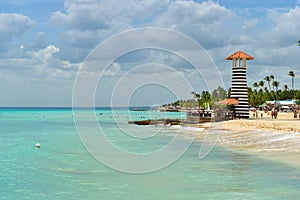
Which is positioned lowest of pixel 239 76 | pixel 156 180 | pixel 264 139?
pixel 156 180

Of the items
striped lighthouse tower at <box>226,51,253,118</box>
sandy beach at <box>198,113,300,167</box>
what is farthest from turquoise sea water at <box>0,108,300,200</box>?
striped lighthouse tower at <box>226,51,253,118</box>

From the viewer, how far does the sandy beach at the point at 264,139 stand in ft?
74.1

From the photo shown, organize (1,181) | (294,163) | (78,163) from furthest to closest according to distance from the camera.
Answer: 1. (78,163)
2. (294,163)
3. (1,181)

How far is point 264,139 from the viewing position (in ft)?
99.9

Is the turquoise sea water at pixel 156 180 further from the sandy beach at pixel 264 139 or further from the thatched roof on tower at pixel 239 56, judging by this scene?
the thatched roof on tower at pixel 239 56

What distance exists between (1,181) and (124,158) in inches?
328

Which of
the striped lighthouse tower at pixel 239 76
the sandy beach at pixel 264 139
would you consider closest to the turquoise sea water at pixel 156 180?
the sandy beach at pixel 264 139

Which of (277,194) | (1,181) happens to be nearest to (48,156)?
(1,181)

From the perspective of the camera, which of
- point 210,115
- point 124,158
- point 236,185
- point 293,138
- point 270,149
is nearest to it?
point 236,185

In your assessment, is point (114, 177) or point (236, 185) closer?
point (236, 185)

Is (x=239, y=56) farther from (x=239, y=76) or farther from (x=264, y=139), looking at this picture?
(x=264, y=139)

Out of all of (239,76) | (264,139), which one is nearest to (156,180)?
(264,139)

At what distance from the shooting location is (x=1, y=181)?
16484 mm

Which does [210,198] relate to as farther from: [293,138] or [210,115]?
[210,115]
